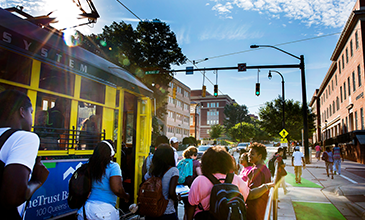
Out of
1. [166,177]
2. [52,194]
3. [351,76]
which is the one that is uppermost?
[351,76]

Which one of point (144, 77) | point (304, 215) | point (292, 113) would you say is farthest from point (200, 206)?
point (292, 113)

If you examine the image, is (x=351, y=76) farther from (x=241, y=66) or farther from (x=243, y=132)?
(x=243, y=132)

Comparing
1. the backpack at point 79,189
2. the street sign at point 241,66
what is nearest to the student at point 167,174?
the backpack at point 79,189

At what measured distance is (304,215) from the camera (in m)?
7.06

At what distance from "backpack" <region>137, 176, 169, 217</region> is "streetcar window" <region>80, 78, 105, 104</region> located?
7.59 ft

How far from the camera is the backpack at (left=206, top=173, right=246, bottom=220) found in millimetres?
2395

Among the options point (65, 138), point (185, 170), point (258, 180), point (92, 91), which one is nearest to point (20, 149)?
point (65, 138)

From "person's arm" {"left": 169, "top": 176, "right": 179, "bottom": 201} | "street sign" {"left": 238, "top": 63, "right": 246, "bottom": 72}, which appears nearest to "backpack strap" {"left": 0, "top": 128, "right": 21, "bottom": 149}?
"person's arm" {"left": 169, "top": 176, "right": 179, "bottom": 201}

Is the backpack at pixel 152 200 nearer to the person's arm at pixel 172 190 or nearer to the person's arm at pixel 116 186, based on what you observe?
the person's arm at pixel 172 190

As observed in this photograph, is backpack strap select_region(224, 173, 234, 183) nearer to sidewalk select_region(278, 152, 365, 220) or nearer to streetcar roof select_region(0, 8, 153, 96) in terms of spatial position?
streetcar roof select_region(0, 8, 153, 96)

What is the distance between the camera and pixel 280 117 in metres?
36.7

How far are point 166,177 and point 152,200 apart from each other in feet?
1.20

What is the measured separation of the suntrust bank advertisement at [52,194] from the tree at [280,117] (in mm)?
34798

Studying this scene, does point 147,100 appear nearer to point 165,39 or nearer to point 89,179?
point 89,179
